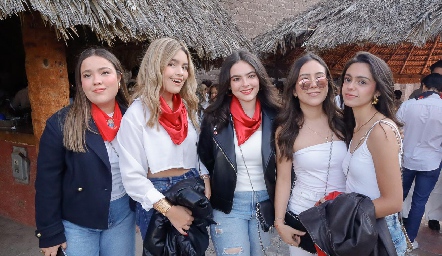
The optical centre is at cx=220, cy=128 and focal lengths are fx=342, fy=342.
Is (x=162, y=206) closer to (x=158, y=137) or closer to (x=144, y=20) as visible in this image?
(x=158, y=137)

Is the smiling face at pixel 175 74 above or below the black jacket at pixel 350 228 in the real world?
above

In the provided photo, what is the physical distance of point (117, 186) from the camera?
2.18 m

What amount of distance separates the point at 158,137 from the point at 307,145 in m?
0.90

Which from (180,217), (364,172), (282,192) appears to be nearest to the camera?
(364,172)

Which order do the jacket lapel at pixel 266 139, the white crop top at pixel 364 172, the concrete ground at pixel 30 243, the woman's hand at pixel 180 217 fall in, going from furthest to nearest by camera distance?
the concrete ground at pixel 30 243 → the jacket lapel at pixel 266 139 → the woman's hand at pixel 180 217 → the white crop top at pixel 364 172

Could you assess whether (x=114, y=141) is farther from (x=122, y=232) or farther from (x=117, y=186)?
(x=122, y=232)

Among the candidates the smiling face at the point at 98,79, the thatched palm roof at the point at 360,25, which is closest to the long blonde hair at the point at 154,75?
the smiling face at the point at 98,79

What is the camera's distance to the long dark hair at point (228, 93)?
2258 millimetres

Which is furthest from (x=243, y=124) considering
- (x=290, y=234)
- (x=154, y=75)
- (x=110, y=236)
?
(x=110, y=236)

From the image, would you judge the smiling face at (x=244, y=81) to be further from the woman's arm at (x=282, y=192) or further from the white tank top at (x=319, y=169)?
the white tank top at (x=319, y=169)

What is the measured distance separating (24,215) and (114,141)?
9.92 ft

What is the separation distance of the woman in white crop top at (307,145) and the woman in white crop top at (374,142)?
4.2 inches

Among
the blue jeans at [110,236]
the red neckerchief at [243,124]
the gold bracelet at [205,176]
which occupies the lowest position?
the blue jeans at [110,236]

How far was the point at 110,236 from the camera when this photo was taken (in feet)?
7.24
